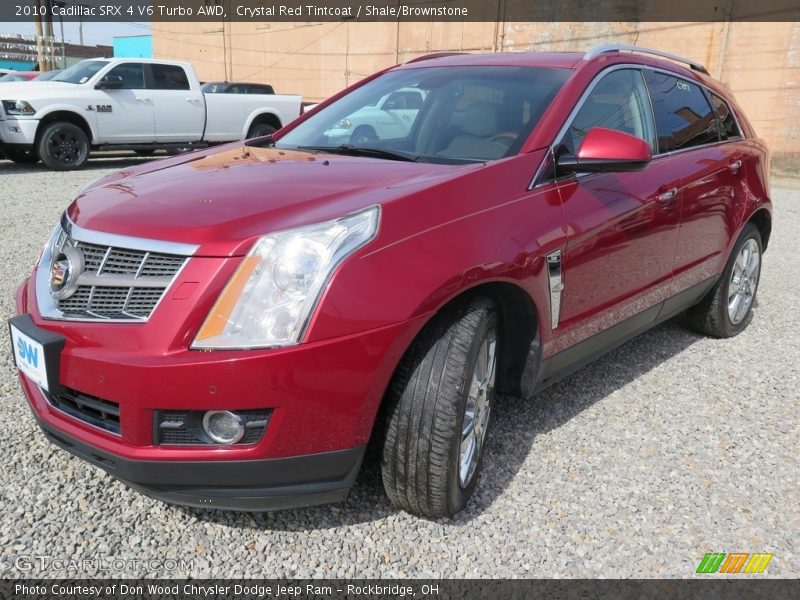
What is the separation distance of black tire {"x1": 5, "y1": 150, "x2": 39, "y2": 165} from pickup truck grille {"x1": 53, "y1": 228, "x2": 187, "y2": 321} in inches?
415

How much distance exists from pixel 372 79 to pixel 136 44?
43.9 metres

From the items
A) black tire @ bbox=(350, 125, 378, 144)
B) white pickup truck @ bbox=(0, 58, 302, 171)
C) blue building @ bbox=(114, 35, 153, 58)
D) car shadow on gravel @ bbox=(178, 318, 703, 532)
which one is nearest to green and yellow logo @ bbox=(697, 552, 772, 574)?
car shadow on gravel @ bbox=(178, 318, 703, 532)

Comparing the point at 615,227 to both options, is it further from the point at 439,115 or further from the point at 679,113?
the point at 679,113

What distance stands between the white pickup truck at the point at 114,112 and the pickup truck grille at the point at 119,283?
10092 millimetres

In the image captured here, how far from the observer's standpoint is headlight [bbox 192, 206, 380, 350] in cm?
196

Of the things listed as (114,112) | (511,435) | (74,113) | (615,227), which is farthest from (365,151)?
(114,112)

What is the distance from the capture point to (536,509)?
103 inches

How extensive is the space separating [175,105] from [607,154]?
1119 cm

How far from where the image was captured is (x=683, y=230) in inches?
142

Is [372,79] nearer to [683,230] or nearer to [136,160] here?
[683,230]

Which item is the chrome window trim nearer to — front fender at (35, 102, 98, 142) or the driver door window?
the driver door window

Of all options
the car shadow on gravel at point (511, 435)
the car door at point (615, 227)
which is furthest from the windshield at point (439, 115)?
the car shadow on gravel at point (511, 435)

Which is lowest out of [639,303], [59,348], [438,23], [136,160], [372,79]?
[136,160]

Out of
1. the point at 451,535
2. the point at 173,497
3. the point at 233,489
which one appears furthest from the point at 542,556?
the point at 173,497
